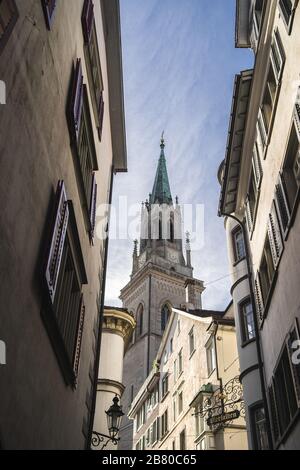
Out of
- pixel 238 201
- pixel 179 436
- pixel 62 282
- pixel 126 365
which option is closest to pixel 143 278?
pixel 126 365

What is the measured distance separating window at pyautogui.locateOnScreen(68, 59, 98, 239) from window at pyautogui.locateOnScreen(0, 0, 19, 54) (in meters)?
3.11

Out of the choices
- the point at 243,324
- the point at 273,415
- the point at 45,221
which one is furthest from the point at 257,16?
the point at 45,221

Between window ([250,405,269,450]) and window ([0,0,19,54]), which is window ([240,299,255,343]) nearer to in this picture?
window ([250,405,269,450])

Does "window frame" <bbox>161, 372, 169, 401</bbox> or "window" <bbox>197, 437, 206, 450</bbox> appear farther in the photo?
"window frame" <bbox>161, 372, 169, 401</bbox>

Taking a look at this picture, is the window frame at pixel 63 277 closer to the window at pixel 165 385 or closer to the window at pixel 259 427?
the window at pixel 259 427

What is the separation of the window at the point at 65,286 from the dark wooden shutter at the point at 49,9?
2168 millimetres

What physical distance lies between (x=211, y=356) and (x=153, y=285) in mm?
43187

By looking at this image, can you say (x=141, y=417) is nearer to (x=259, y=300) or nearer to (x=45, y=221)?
(x=259, y=300)

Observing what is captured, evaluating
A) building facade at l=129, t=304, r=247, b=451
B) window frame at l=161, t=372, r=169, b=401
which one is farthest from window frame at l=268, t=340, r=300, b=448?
window frame at l=161, t=372, r=169, b=401

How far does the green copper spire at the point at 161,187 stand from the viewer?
96.1 metres

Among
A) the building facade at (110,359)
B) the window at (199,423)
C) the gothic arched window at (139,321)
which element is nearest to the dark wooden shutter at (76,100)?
the building facade at (110,359)

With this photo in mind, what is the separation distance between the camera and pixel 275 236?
12.3 m

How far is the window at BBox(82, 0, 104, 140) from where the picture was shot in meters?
10.0
